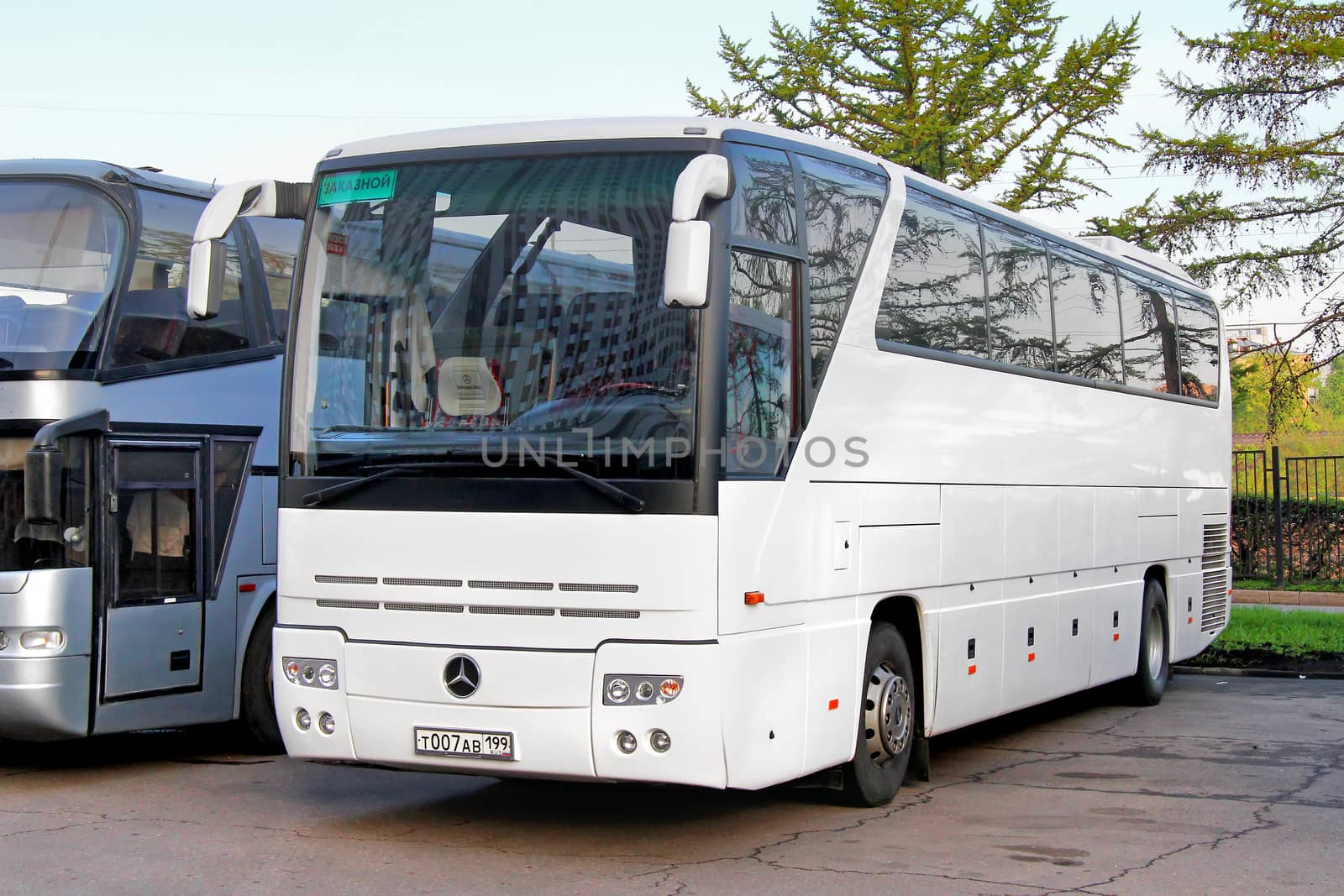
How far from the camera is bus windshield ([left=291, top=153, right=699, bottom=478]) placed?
7383 millimetres

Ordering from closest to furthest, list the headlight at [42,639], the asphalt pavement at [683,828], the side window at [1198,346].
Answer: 1. the asphalt pavement at [683,828]
2. the headlight at [42,639]
3. the side window at [1198,346]

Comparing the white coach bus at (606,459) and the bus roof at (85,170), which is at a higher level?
the bus roof at (85,170)

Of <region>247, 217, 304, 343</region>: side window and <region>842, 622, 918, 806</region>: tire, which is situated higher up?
<region>247, 217, 304, 343</region>: side window

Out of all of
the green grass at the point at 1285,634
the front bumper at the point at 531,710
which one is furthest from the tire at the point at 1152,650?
the front bumper at the point at 531,710

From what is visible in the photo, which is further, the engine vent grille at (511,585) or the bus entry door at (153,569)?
the bus entry door at (153,569)

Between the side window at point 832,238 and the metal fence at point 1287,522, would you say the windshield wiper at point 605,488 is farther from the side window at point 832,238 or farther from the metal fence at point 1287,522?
the metal fence at point 1287,522

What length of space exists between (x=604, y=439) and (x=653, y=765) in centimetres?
152

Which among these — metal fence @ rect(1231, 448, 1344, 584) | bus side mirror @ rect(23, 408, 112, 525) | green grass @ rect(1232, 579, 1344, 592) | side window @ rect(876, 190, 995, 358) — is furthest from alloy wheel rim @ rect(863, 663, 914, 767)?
green grass @ rect(1232, 579, 1344, 592)

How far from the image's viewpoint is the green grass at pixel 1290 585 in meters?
23.7

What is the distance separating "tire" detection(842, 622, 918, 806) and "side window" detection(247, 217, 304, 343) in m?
5.19

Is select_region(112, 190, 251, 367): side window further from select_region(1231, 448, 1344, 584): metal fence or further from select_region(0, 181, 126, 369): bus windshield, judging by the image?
select_region(1231, 448, 1344, 584): metal fence

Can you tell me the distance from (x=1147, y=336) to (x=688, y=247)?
8.55 meters

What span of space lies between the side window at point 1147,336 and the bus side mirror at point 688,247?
24.4 ft

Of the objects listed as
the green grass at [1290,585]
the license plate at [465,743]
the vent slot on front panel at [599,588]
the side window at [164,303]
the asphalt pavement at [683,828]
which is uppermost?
the side window at [164,303]
